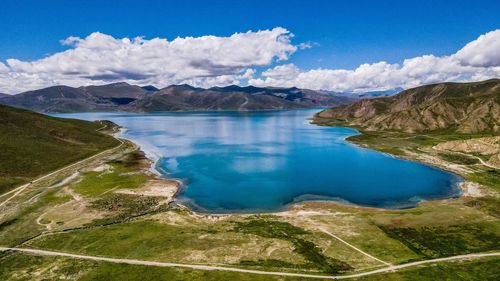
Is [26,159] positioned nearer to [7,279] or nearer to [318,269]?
[7,279]

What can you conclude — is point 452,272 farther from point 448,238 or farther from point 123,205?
point 123,205

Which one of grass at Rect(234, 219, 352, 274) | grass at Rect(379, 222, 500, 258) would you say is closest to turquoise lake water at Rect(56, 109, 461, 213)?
grass at Rect(234, 219, 352, 274)

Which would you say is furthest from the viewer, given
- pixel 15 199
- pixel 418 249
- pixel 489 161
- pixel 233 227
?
pixel 489 161

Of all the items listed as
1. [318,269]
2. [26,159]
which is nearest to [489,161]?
[318,269]

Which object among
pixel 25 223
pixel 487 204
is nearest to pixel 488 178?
pixel 487 204

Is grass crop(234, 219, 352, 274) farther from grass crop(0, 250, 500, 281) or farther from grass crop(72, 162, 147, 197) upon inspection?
grass crop(72, 162, 147, 197)

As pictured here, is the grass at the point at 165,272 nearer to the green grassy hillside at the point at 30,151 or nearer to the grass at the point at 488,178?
the grass at the point at 488,178
